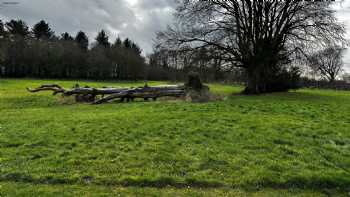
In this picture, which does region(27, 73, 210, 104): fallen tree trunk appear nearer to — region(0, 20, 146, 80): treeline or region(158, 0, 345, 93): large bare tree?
region(158, 0, 345, 93): large bare tree

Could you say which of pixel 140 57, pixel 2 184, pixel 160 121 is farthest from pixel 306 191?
pixel 140 57

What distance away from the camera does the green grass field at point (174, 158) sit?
5155 mm

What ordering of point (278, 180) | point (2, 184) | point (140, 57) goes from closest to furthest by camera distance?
point (2, 184) → point (278, 180) → point (140, 57)

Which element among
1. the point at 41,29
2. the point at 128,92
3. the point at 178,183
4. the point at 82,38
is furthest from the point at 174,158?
the point at 82,38

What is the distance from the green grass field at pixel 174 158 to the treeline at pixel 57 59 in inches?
2177

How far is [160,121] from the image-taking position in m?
10.4

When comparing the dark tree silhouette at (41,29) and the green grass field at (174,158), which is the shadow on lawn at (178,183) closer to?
the green grass field at (174,158)

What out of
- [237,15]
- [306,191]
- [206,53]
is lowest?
[306,191]

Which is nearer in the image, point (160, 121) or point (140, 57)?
point (160, 121)

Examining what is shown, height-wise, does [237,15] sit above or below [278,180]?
above

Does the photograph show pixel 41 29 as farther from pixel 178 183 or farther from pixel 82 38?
pixel 178 183

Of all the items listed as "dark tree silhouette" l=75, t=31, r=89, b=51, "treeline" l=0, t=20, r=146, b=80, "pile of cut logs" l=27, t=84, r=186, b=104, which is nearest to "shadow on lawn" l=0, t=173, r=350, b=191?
"pile of cut logs" l=27, t=84, r=186, b=104

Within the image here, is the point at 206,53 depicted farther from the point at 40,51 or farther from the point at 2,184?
the point at 40,51

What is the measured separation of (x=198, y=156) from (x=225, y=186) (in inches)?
57.9
